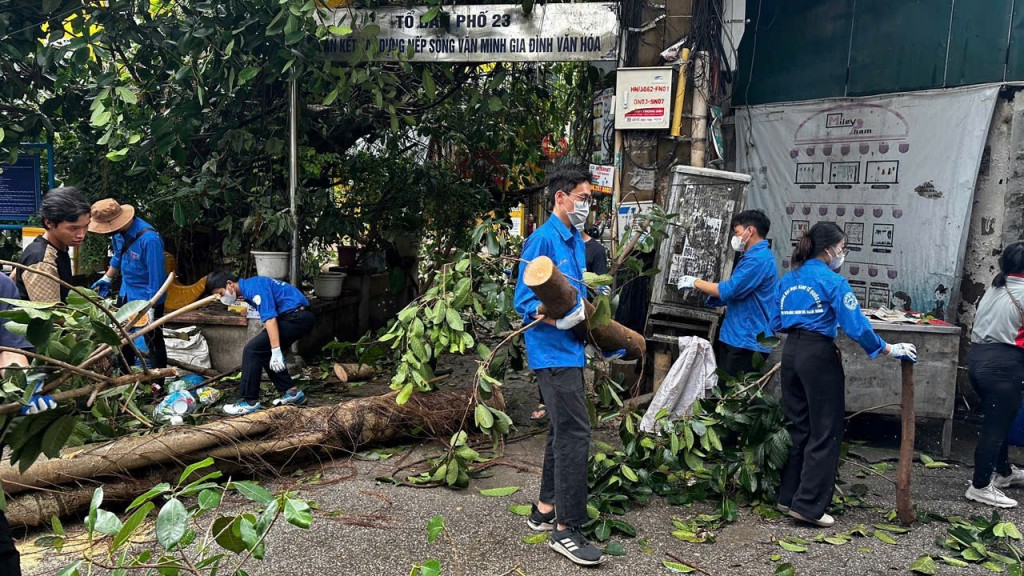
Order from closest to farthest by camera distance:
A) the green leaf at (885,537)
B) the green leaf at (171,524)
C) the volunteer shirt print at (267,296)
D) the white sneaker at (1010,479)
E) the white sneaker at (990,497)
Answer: the green leaf at (171,524)
the green leaf at (885,537)
the white sneaker at (990,497)
the white sneaker at (1010,479)
the volunteer shirt print at (267,296)

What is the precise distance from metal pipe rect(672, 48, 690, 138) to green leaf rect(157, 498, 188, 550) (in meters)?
5.24

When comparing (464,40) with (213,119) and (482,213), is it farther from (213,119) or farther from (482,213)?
(482,213)

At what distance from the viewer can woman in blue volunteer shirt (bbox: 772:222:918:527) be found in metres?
4.40

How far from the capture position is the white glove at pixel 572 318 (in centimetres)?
393

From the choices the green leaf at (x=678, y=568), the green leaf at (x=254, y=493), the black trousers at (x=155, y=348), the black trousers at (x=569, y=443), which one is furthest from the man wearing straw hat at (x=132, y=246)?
the green leaf at (x=678, y=568)

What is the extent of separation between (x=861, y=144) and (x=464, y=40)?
12.3 ft

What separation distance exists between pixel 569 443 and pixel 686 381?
2.04 metres

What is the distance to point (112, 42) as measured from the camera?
705 centimetres

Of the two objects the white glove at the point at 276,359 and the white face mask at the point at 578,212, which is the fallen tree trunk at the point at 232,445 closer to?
the white glove at the point at 276,359

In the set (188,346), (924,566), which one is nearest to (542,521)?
(924,566)

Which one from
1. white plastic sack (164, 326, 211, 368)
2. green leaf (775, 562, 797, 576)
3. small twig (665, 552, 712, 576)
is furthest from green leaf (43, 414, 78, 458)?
white plastic sack (164, 326, 211, 368)

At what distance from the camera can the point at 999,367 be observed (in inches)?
188

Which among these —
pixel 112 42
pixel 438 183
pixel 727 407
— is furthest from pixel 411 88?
pixel 727 407

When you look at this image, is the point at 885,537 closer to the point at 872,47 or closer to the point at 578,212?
the point at 578,212
